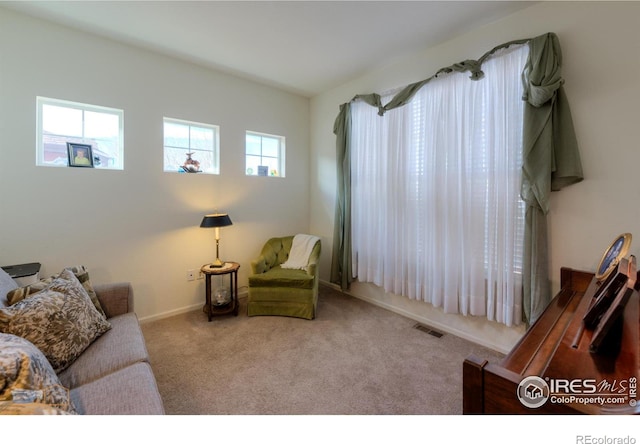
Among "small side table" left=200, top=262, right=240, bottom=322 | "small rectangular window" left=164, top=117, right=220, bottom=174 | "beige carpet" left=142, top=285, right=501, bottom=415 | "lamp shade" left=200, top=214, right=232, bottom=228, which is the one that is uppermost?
"small rectangular window" left=164, top=117, right=220, bottom=174

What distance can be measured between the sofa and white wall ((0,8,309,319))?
83 cm

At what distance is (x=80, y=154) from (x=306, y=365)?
2710mm

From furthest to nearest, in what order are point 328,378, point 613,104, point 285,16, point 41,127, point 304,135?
point 304,135
point 41,127
point 285,16
point 328,378
point 613,104

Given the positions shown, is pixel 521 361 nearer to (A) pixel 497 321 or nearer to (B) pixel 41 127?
(A) pixel 497 321

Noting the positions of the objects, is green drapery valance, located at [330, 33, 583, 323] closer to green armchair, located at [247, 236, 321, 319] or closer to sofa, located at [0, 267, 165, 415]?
green armchair, located at [247, 236, 321, 319]

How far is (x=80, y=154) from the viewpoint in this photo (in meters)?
2.40

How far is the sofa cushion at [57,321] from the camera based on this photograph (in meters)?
1.21

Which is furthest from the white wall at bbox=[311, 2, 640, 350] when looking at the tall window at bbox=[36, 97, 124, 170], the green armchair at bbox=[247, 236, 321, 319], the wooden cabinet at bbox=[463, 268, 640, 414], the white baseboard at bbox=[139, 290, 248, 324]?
the tall window at bbox=[36, 97, 124, 170]

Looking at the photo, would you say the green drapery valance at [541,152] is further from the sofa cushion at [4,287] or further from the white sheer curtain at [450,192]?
the sofa cushion at [4,287]

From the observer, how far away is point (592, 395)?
0.74 m

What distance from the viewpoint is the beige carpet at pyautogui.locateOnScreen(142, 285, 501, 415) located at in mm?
1616

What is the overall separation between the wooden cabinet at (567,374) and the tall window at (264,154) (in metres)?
3.11
